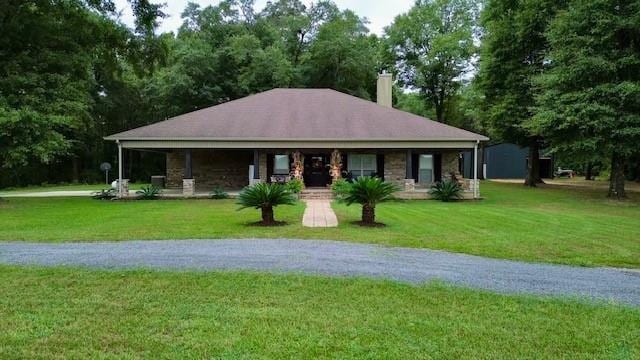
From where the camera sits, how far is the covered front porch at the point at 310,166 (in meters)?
20.9

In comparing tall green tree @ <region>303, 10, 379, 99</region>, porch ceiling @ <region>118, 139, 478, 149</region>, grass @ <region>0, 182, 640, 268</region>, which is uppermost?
tall green tree @ <region>303, 10, 379, 99</region>

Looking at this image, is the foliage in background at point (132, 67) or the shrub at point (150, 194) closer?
the foliage in background at point (132, 67)

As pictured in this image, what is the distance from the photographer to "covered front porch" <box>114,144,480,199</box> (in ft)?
68.5

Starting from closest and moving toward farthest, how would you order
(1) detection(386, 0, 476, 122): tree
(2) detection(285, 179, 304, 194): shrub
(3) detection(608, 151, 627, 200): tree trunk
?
(2) detection(285, 179, 304, 194): shrub, (3) detection(608, 151, 627, 200): tree trunk, (1) detection(386, 0, 476, 122): tree

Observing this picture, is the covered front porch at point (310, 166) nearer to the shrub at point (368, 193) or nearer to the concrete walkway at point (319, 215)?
the concrete walkway at point (319, 215)

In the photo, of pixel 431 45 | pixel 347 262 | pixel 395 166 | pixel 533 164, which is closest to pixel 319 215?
pixel 347 262

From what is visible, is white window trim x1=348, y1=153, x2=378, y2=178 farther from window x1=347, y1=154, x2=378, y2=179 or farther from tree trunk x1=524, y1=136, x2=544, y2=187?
tree trunk x1=524, y1=136, x2=544, y2=187

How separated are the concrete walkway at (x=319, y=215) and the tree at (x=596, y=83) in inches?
395

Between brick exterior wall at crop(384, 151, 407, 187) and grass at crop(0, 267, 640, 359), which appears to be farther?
brick exterior wall at crop(384, 151, 407, 187)

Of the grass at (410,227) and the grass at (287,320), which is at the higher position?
the grass at (410,227)

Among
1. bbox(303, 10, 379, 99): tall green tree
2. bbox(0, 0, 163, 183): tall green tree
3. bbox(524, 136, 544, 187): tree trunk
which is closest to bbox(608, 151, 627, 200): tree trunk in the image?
bbox(524, 136, 544, 187): tree trunk

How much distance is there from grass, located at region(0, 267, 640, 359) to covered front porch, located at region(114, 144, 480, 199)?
48.2 ft

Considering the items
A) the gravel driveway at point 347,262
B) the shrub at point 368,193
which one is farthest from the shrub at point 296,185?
the gravel driveway at point 347,262

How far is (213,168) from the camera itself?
22.7m
